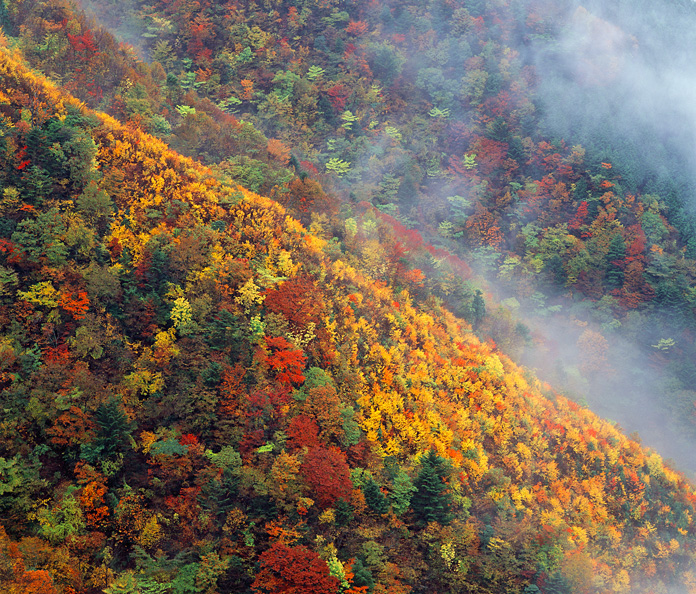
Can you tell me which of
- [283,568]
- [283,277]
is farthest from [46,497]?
[283,277]

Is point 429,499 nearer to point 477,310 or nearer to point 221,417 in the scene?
point 221,417

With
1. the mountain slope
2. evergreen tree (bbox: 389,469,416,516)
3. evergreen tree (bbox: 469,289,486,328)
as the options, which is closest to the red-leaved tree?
the mountain slope

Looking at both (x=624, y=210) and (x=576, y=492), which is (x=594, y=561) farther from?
(x=624, y=210)

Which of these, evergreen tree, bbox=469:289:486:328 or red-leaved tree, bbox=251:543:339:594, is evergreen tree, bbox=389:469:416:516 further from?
evergreen tree, bbox=469:289:486:328

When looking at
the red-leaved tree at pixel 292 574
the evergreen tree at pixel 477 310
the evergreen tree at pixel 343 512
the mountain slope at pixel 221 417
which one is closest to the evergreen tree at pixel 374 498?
the mountain slope at pixel 221 417

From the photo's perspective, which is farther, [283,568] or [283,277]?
[283,277]

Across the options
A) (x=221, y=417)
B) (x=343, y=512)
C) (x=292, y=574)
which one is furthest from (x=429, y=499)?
(x=221, y=417)

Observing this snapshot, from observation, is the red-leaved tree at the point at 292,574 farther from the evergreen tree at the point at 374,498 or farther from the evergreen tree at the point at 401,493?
the evergreen tree at the point at 401,493

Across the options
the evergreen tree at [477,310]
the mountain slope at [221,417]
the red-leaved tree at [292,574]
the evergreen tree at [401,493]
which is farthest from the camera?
the evergreen tree at [477,310]
